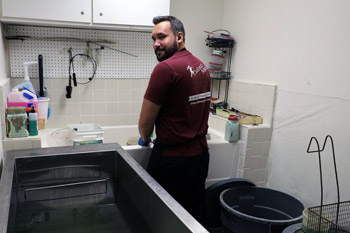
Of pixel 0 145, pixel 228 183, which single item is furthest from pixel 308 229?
pixel 0 145

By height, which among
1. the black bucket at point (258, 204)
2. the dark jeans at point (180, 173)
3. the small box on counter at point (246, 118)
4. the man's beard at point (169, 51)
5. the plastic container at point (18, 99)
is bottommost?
the black bucket at point (258, 204)

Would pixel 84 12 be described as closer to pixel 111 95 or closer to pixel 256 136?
pixel 111 95

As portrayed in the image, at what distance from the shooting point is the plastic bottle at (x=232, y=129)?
7.32 feet

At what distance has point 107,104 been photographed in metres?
2.68

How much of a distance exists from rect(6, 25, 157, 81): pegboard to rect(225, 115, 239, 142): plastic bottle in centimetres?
97

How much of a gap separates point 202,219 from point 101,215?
97 centimetres

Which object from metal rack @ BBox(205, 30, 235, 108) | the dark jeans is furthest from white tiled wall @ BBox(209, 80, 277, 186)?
the dark jeans

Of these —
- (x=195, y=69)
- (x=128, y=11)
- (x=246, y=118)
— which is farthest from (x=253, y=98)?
(x=128, y=11)

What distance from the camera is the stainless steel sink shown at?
3.29ft

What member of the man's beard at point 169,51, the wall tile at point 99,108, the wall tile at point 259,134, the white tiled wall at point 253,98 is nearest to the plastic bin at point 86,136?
the man's beard at point 169,51

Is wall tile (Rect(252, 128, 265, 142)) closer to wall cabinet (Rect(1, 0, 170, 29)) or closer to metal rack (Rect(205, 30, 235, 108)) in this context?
metal rack (Rect(205, 30, 235, 108))

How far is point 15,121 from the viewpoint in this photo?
1.60 meters

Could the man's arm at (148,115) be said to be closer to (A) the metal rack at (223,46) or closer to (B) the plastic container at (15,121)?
(B) the plastic container at (15,121)

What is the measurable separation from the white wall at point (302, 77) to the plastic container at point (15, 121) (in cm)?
177
